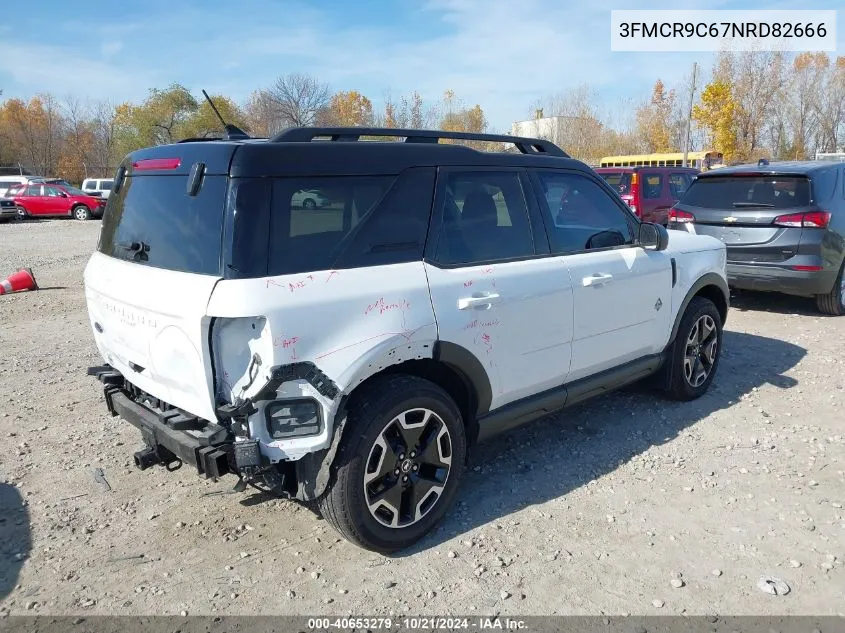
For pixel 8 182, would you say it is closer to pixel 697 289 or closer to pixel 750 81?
pixel 697 289

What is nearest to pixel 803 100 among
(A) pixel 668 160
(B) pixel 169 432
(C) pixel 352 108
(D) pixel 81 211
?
(A) pixel 668 160

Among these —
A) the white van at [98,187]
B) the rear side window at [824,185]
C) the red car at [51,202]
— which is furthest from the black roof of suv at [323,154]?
the white van at [98,187]

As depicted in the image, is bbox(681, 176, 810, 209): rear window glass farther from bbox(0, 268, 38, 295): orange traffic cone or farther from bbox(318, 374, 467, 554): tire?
bbox(0, 268, 38, 295): orange traffic cone

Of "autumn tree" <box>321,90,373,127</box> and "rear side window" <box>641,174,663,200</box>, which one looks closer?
"rear side window" <box>641,174,663,200</box>

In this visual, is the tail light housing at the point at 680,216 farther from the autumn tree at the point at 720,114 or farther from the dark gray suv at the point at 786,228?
the autumn tree at the point at 720,114

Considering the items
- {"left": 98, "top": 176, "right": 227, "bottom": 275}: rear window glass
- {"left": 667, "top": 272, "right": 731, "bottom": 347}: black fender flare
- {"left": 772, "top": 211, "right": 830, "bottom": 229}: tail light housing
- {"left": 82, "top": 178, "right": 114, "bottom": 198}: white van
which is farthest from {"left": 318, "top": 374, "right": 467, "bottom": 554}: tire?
{"left": 82, "top": 178, "right": 114, "bottom": 198}: white van

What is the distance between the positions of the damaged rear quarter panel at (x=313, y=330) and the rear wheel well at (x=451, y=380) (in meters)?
0.17

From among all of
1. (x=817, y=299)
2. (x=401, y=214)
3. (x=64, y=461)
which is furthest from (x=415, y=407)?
(x=817, y=299)

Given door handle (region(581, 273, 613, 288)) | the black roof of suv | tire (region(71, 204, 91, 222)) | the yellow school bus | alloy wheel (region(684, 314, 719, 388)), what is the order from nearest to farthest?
the black roof of suv, door handle (region(581, 273, 613, 288)), alloy wheel (region(684, 314, 719, 388)), tire (region(71, 204, 91, 222)), the yellow school bus

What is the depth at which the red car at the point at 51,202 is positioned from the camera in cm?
2706

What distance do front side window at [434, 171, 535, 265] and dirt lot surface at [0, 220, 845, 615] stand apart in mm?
1392

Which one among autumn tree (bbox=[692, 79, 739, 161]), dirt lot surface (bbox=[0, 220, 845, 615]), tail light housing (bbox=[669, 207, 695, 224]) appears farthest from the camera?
autumn tree (bbox=[692, 79, 739, 161])

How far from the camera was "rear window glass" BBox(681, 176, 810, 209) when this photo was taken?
7.38m

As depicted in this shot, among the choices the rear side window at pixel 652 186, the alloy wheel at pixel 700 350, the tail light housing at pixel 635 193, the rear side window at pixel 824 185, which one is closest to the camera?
the alloy wheel at pixel 700 350
